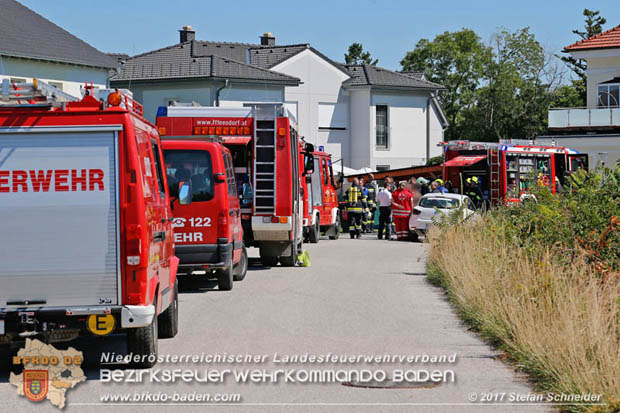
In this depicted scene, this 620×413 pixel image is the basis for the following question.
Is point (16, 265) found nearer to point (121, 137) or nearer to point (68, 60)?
point (121, 137)

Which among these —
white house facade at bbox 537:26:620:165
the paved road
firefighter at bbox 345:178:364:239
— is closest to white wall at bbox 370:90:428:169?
white house facade at bbox 537:26:620:165

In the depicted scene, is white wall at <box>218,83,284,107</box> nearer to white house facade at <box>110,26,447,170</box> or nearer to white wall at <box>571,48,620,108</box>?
white house facade at <box>110,26,447,170</box>

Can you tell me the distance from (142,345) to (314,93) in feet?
145

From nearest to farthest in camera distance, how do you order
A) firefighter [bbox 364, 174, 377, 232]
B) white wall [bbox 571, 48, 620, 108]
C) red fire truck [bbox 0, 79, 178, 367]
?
red fire truck [bbox 0, 79, 178, 367] → firefighter [bbox 364, 174, 377, 232] → white wall [bbox 571, 48, 620, 108]

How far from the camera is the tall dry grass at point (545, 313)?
24.5ft

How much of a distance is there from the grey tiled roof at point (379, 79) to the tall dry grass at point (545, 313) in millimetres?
39179

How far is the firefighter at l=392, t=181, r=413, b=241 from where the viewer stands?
96.7 ft

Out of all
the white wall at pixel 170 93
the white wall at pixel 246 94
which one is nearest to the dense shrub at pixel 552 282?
the white wall at pixel 170 93

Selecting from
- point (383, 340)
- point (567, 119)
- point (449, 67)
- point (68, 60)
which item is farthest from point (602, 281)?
point (449, 67)

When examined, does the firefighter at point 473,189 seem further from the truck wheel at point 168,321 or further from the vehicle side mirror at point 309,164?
the truck wheel at point 168,321

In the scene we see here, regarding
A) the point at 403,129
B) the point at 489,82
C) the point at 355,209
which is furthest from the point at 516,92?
the point at 355,209

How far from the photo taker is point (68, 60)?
39.3 meters

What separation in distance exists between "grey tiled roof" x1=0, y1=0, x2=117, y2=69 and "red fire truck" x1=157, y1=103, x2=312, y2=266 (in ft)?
64.6

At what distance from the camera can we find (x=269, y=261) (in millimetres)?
20234
